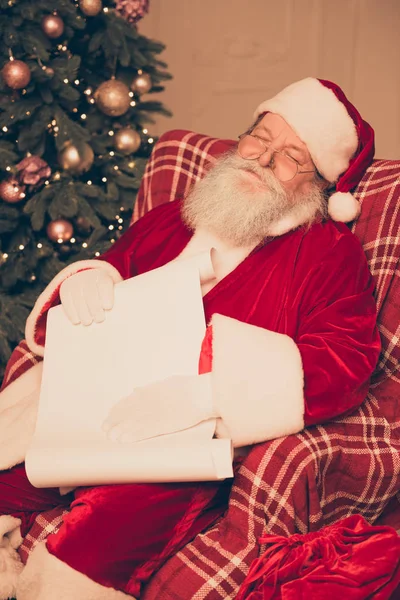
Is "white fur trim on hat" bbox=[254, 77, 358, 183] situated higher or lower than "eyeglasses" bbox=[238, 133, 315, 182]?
higher

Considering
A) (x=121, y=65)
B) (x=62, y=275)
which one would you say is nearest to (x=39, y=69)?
(x=121, y=65)

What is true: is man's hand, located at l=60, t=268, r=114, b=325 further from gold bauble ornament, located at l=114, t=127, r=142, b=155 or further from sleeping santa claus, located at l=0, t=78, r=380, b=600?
gold bauble ornament, located at l=114, t=127, r=142, b=155

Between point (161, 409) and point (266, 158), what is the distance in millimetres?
781

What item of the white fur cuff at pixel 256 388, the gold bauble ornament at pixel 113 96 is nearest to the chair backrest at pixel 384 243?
the white fur cuff at pixel 256 388

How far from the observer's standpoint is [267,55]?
420 centimetres

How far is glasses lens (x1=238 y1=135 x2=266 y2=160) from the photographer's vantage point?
197 cm

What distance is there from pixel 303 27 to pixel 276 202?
2.64 metres

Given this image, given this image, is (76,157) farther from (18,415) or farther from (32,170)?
(18,415)

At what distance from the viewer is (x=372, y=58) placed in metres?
4.07

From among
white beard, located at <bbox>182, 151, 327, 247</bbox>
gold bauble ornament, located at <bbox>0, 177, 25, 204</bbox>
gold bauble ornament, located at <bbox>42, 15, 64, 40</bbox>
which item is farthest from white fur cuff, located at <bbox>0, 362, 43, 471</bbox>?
gold bauble ornament, located at <bbox>42, 15, 64, 40</bbox>

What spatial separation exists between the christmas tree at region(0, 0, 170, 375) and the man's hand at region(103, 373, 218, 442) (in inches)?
54.0

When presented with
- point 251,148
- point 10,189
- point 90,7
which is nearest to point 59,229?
point 10,189

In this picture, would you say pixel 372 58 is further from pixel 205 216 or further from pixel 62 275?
pixel 62 275

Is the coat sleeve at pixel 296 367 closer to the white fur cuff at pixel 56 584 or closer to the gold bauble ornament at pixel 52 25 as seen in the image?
the white fur cuff at pixel 56 584
